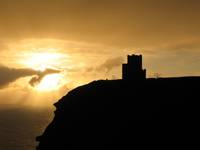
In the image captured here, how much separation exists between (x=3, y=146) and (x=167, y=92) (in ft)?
431

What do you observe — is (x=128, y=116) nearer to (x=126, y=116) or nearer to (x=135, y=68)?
(x=126, y=116)

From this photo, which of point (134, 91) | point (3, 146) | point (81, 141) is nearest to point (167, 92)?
point (134, 91)

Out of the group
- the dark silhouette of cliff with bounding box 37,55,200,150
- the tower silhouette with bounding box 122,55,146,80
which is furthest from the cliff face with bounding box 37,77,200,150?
the tower silhouette with bounding box 122,55,146,80

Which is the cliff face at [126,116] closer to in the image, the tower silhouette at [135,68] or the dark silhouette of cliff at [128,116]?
the dark silhouette of cliff at [128,116]

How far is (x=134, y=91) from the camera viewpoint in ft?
146

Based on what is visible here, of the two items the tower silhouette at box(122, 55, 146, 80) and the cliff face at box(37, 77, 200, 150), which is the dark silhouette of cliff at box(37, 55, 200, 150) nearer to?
the cliff face at box(37, 77, 200, 150)

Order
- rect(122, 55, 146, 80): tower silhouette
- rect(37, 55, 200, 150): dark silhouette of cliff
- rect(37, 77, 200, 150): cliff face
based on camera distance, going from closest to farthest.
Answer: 1. rect(37, 55, 200, 150): dark silhouette of cliff
2. rect(37, 77, 200, 150): cliff face
3. rect(122, 55, 146, 80): tower silhouette

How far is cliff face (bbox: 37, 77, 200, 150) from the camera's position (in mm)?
39531

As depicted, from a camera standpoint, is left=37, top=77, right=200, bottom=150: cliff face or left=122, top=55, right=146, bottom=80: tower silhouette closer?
left=37, top=77, right=200, bottom=150: cliff face

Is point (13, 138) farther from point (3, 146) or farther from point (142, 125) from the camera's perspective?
point (142, 125)

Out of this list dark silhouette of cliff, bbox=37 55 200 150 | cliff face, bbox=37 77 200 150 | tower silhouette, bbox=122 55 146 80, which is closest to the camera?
dark silhouette of cliff, bbox=37 55 200 150

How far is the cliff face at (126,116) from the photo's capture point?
1556 inches

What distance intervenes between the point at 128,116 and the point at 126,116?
23 centimetres

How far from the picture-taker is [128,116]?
42406 millimetres
